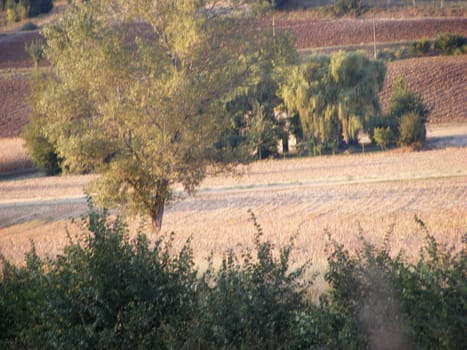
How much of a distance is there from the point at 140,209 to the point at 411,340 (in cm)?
1410

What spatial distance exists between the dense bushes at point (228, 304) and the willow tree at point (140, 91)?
34.6 feet

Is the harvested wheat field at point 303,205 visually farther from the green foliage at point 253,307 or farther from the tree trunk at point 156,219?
the green foliage at point 253,307

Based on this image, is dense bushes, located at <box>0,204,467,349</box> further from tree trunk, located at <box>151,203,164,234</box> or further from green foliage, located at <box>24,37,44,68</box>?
green foliage, located at <box>24,37,44,68</box>

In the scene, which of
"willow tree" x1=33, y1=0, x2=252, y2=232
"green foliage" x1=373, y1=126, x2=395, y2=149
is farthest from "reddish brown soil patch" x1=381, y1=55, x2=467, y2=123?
"willow tree" x1=33, y1=0, x2=252, y2=232

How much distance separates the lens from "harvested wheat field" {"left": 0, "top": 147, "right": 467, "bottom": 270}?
1653cm

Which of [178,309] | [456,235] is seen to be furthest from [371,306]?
[456,235]

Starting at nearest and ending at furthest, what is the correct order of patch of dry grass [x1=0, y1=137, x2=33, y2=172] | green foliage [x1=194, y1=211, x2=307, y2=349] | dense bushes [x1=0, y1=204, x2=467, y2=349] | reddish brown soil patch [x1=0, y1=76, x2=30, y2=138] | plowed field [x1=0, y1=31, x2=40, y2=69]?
1. dense bushes [x1=0, y1=204, x2=467, y2=349]
2. green foliage [x1=194, y1=211, x2=307, y2=349]
3. patch of dry grass [x1=0, y1=137, x2=33, y2=172]
4. reddish brown soil patch [x1=0, y1=76, x2=30, y2=138]
5. plowed field [x1=0, y1=31, x2=40, y2=69]

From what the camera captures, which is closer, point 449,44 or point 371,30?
point 449,44

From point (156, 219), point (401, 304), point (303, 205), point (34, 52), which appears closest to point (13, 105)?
point (34, 52)

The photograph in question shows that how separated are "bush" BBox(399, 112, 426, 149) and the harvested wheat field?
83.6 inches

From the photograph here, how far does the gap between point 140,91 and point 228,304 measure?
1194cm

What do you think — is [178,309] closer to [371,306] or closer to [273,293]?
[273,293]

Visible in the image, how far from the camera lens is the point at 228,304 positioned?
8.78m

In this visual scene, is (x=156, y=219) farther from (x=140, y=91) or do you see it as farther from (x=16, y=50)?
(x=16, y=50)
